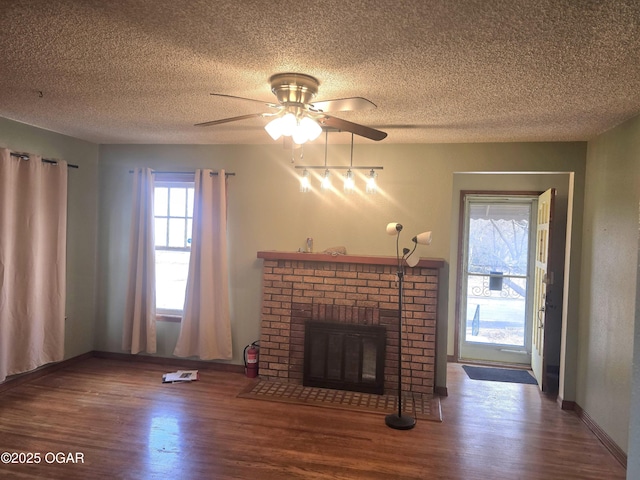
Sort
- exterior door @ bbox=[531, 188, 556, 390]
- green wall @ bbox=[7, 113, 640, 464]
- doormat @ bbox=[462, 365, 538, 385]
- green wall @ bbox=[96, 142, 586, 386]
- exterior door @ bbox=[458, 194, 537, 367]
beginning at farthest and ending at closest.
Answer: exterior door @ bbox=[458, 194, 537, 367]
doormat @ bbox=[462, 365, 538, 385]
exterior door @ bbox=[531, 188, 556, 390]
green wall @ bbox=[96, 142, 586, 386]
green wall @ bbox=[7, 113, 640, 464]

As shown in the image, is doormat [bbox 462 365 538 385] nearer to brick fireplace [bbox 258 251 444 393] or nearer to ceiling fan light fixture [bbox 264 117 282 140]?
brick fireplace [bbox 258 251 444 393]

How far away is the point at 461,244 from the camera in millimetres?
5375

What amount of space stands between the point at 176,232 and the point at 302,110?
9.41ft

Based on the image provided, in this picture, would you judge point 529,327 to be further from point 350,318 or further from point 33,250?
point 33,250

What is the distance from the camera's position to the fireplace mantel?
4.00m

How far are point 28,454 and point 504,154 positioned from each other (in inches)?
173

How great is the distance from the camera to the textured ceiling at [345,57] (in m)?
1.66

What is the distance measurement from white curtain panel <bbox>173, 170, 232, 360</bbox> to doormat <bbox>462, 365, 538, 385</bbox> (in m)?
2.74

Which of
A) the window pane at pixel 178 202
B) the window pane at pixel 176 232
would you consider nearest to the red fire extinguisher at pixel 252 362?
the window pane at pixel 176 232

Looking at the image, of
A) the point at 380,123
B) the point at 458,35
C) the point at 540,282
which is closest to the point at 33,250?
the point at 380,123

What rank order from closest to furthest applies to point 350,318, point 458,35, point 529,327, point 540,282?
point 458,35, point 350,318, point 540,282, point 529,327

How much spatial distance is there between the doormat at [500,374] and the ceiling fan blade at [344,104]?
3.61 meters

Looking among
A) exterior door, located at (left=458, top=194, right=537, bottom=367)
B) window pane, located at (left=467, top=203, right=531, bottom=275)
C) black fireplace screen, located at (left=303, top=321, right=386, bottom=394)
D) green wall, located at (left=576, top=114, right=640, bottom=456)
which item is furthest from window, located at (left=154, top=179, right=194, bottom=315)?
→ green wall, located at (left=576, top=114, right=640, bottom=456)

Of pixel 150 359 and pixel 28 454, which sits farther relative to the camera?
pixel 150 359
